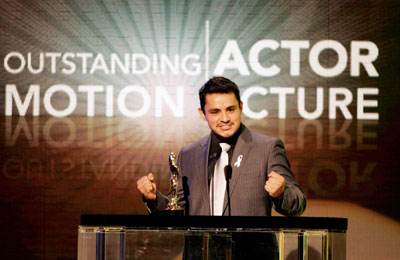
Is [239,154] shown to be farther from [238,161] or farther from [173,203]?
[173,203]

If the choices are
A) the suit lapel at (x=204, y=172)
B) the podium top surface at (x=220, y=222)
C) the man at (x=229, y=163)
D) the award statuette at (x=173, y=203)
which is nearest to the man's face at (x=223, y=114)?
the man at (x=229, y=163)

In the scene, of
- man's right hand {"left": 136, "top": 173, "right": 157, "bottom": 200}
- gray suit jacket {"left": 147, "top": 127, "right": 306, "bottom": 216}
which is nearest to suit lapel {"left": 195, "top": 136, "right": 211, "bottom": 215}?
gray suit jacket {"left": 147, "top": 127, "right": 306, "bottom": 216}

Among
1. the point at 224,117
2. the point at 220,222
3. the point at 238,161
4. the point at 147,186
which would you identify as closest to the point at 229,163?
the point at 238,161

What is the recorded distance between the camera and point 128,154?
178 inches

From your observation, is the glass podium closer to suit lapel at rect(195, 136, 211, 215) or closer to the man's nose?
suit lapel at rect(195, 136, 211, 215)

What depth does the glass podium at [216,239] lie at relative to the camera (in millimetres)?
1768

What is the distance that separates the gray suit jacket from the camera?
8.30 ft

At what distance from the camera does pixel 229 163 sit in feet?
8.65

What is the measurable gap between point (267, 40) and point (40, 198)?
244cm

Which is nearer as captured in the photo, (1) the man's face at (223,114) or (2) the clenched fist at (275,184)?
(2) the clenched fist at (275,184)

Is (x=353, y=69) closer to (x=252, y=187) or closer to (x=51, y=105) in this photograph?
(x=252, y=187)

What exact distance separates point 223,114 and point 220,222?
0.98 m

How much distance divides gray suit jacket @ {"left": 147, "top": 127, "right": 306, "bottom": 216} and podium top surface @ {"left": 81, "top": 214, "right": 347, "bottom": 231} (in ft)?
1.79

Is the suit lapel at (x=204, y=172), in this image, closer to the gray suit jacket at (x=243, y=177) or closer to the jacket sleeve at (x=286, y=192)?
the gray suit jacket at (x=243, y=177)
